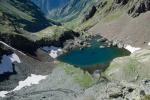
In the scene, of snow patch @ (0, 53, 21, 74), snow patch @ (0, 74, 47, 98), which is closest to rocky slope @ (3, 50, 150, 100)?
snow patch @ (0, 74, 47, 98)

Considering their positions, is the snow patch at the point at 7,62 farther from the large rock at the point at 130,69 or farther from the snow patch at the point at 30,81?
the large rock at the point at 130,69

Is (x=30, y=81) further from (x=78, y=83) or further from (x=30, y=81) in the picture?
(x=78, y=83)

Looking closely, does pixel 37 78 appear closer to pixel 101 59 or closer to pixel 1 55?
pixel 1 55

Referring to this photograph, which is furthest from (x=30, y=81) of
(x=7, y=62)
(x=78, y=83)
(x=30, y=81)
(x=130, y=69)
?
(x=130, y=69)

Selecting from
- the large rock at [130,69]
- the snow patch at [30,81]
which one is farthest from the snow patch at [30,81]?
the large rock at [130,69]

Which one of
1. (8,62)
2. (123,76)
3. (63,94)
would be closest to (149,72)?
(123,76)
